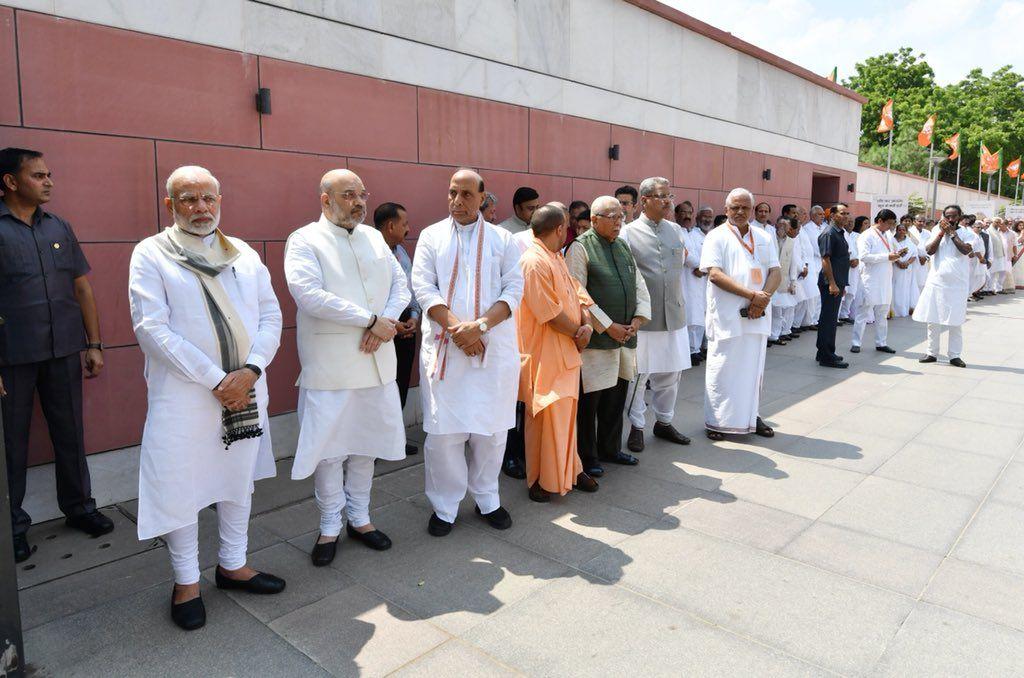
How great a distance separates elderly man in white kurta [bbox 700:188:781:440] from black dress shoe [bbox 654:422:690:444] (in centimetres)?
31

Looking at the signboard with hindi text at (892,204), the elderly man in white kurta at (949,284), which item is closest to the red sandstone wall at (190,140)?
the elderly man in white kurta at (949,284)

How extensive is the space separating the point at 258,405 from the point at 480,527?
1544 millimetres

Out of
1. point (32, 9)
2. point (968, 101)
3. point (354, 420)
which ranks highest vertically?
point (968, 101)

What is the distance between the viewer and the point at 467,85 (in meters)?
6.52

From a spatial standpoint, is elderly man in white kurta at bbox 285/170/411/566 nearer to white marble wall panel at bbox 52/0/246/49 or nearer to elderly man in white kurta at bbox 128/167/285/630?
elderly man in white kurta at bbox 128/167/285/630

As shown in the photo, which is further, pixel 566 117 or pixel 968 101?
pixel 968 101

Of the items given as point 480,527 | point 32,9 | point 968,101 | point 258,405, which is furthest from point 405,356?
point 968,101

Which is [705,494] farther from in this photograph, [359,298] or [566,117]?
[566,117]

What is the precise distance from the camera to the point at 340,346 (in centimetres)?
357

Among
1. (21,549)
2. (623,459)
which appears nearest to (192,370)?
(21,549)

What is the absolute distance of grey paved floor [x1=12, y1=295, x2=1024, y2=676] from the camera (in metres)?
2.82

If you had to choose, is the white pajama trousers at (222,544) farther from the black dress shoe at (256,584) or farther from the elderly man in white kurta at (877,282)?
the elderly man in white kurta at (877,282)

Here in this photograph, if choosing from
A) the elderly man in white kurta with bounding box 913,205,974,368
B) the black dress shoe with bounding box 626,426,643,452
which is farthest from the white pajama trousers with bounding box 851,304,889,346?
the black dress shoe with bounding box 626,426,643,452

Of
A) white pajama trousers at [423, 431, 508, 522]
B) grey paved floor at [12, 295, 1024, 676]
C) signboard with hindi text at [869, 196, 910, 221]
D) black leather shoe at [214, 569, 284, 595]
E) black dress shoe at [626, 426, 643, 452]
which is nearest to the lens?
grey paved floor at [12, 295, 1024, 676]
